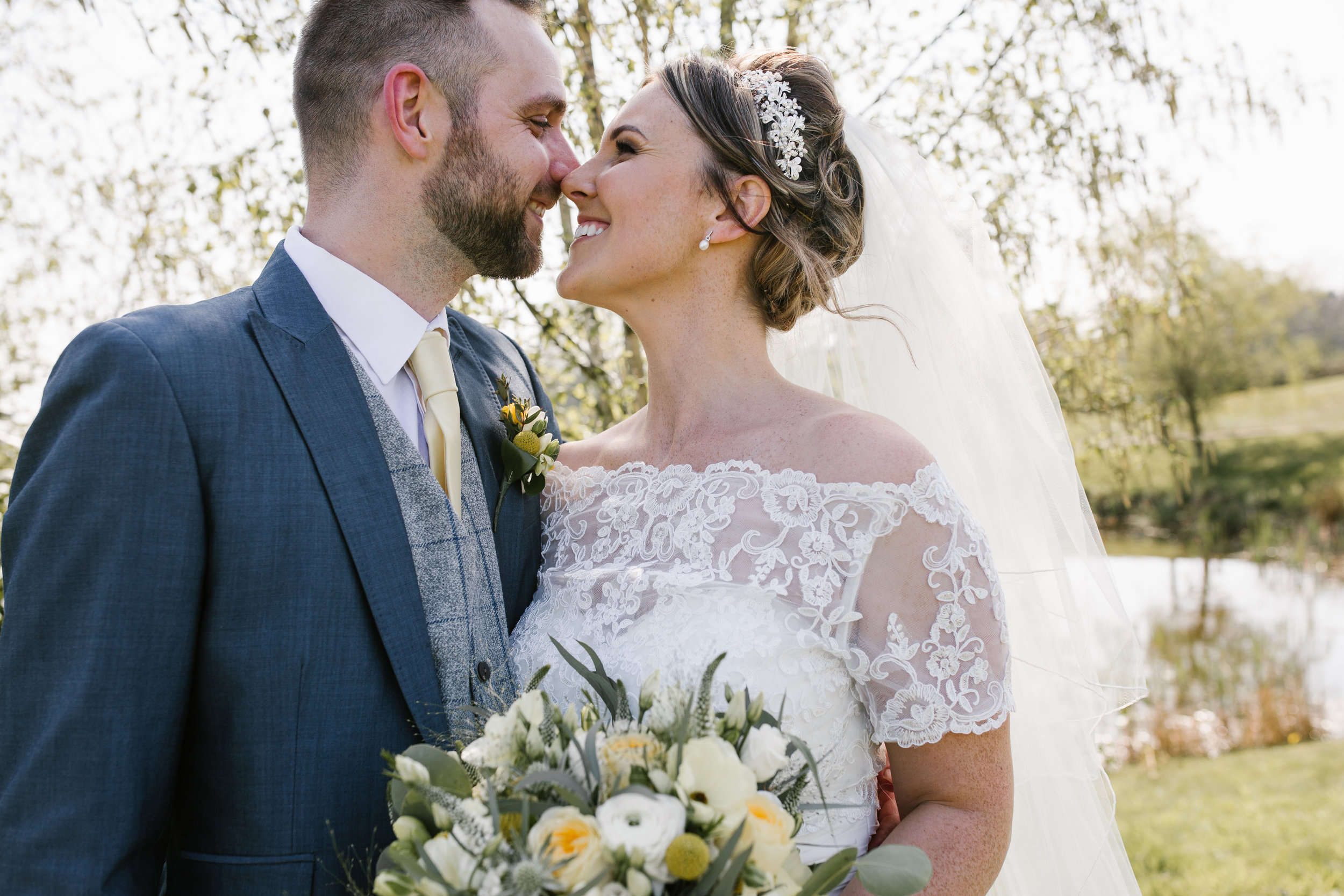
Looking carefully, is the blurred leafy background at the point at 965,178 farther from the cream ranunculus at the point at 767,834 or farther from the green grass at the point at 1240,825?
the cream ranunculus at the point at 767,834

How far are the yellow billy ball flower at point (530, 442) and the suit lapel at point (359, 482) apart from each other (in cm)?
45

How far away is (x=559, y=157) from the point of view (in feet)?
8.11

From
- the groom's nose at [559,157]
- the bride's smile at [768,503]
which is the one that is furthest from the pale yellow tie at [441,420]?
the groom's nose at [559,157]

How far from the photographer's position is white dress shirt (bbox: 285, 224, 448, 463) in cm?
203

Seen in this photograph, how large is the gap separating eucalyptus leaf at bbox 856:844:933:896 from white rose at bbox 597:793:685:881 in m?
0.35

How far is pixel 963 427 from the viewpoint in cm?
246

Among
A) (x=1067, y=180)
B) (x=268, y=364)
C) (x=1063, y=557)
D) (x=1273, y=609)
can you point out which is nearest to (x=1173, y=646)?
(x=1273, y=609)

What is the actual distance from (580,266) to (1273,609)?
1465 cm

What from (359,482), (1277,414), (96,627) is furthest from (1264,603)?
(96,627)

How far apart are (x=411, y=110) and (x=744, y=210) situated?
87 cm

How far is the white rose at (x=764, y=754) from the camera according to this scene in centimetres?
136

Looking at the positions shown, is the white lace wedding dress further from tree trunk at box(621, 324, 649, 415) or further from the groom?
tree trunk at box(621, 324, 649, 415)

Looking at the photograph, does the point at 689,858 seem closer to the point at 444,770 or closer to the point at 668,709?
the point at 668,709

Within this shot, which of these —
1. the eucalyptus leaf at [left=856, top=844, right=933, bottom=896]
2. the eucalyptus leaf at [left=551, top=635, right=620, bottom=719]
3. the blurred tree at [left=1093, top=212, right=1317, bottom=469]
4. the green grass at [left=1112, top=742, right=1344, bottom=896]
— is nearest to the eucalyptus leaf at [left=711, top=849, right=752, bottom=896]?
the eucalyptus leaf at [left=856, top=844, right=933, bottom=896]
